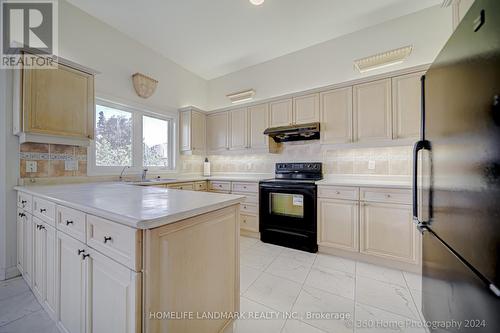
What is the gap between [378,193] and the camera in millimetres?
2264

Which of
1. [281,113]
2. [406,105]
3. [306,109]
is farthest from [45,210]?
[406,105]

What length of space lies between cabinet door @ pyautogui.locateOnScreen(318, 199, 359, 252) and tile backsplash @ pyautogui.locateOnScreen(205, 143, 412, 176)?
73 centimetres

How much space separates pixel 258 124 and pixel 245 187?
1.15m

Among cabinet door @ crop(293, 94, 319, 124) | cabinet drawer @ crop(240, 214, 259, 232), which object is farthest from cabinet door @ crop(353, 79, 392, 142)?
cabinet drawer @ crop(240, 214, 259, 232)

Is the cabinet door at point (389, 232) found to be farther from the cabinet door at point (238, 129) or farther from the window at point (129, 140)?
the window at point (129, 140)

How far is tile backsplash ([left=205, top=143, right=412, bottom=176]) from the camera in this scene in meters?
2.62

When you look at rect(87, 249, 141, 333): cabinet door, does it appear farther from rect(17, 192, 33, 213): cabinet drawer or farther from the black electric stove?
the black electric stove

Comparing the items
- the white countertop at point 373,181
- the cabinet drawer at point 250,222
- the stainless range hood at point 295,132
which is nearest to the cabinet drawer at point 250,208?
the cabinet drawer at point 250,222

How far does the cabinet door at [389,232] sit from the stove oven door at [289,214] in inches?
23.5

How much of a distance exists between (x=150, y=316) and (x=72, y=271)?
709 mm

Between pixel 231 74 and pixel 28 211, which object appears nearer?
pixel 28 211

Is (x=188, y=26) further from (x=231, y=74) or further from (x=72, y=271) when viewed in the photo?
(x=72, y=271)

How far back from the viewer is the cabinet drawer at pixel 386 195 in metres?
2.13

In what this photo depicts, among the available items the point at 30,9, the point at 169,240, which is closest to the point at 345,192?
the point at 169,240
